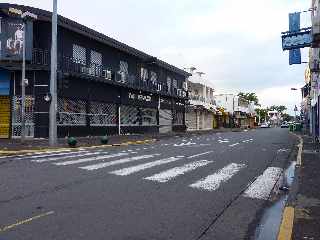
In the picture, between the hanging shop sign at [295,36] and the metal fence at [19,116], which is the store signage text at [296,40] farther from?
the metal fence at [19,116]

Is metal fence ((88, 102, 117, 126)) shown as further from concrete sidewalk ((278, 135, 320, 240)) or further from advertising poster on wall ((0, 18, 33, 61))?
concrete sidewalk ((278, 135, 320, 240))

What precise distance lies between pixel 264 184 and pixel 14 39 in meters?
22.3

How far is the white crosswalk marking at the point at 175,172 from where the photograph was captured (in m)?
12.0

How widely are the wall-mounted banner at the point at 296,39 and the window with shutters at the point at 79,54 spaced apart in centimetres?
1399

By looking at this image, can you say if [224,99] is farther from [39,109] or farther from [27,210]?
A: [27,210]

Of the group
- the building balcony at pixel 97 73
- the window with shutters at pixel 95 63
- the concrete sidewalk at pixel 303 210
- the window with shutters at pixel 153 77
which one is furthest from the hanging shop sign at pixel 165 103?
the concrete sidewalk at pixel 303 210

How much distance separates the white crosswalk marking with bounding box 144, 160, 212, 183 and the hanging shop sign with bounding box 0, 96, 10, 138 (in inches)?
701

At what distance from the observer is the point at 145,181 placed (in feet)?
37.6

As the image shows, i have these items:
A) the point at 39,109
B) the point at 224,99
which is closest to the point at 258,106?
the point at 224,99

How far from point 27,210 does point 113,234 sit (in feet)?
6.78

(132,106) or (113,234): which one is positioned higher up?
(132,106)

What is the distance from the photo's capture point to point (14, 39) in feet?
97.5

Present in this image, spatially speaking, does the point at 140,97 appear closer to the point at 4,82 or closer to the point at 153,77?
the point at 153,77

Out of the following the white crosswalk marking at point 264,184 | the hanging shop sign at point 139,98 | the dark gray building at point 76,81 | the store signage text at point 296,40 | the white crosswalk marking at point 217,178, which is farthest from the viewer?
the hanging shop sign at point 139,98
